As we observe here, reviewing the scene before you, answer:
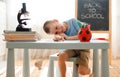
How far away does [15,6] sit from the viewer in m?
4.98

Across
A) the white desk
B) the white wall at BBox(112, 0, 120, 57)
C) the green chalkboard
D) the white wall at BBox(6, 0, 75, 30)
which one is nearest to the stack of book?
the white desk

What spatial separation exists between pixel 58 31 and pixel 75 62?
321 mm

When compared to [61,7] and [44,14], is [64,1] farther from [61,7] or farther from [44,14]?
[44,14]

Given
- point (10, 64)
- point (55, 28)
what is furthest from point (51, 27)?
point (10, 64)

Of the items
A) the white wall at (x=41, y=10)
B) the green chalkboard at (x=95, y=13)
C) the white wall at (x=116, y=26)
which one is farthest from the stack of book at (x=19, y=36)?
the white wall at (x=116, y=26)

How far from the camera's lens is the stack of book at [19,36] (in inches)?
59.8

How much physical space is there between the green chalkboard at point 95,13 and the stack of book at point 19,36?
3019mm

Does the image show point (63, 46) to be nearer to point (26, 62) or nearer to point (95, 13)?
point (26, 62)

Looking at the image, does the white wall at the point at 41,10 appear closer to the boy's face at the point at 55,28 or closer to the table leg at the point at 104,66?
the boy's face at the point at 55,28

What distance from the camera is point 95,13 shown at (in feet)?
14.9

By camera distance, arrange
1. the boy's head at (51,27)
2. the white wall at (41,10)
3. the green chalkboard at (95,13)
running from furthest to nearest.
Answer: the white wall at (41,10) < the green chalkboard at (95,13) < the boy's head at (51,27)

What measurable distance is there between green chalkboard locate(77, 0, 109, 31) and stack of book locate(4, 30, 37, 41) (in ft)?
9.90

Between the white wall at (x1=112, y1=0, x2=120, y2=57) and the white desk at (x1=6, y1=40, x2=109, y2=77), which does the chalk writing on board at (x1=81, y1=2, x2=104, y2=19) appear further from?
the white desk at (x1=6, y1=40, x2=109, y2=77)

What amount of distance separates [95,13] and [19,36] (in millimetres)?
3182
